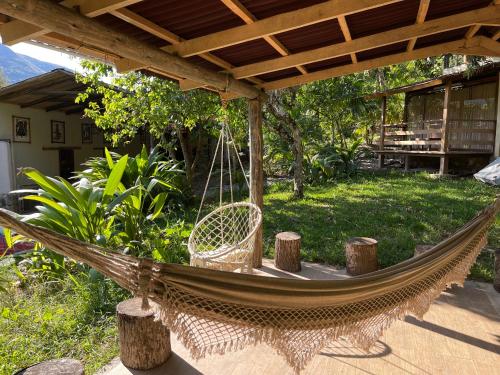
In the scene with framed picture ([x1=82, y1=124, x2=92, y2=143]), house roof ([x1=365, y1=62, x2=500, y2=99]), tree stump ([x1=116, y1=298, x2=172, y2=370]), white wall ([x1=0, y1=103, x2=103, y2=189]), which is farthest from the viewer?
framed picture ([x1=82, y1=124, x2=92, y2=143])

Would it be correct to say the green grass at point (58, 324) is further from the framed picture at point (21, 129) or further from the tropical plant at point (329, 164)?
the framed picture at point (21, 129)

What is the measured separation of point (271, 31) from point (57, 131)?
11.1 m

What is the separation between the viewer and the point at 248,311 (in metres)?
1.50

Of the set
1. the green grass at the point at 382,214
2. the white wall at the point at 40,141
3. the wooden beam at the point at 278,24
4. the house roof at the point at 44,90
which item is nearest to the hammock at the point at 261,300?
the wooden beam at the point at 278,24

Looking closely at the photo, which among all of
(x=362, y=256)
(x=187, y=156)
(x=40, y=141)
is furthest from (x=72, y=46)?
(x=40, y=141)

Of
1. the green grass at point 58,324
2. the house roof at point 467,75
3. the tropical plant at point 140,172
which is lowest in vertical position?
the green grass at point 58,324

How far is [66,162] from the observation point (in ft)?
38.8

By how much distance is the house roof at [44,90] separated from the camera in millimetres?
8578

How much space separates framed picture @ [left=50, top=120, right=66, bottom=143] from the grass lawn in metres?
6.42

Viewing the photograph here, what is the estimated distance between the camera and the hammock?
1.32 metres

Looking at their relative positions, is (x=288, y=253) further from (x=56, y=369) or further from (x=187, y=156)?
(x=187, y=156)

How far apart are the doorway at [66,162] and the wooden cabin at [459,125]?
32.2ft

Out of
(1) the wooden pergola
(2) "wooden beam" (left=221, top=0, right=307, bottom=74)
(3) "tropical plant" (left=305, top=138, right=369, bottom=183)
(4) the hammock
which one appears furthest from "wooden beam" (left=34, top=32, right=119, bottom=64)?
(3) "tropical plant" (left=305, top=138, right=369, bottom=183)

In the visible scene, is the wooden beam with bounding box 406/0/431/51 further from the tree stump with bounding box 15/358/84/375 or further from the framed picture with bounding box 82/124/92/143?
the framed picture with bounding box 82/124/92/143
